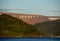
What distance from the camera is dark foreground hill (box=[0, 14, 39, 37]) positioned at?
2541 millimetres

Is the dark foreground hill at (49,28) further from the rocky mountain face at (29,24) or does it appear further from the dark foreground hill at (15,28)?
the dark foreground hill at (15,28)

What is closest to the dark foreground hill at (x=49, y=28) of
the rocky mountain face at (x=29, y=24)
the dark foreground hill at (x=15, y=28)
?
the rocky mountain face at (x=29, y=24)

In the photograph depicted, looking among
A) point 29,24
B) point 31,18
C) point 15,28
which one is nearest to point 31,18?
point 31,18

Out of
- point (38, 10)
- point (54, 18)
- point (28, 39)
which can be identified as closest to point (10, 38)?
A: point (28, 39)

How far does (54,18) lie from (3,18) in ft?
3.10

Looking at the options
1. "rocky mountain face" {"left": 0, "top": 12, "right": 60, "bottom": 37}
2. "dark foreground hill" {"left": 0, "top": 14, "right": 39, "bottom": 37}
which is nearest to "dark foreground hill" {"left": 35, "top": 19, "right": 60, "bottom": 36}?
"rocky mountain face" {"left": 0, "top": 12, "right": 60, "bottom": 37}

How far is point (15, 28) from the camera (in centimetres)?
255

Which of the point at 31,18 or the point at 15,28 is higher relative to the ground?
the point at 31,18

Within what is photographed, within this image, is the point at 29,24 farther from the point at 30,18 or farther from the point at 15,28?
the point at 15,28

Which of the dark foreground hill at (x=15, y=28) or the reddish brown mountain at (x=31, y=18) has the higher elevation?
the reddish brown mountain at (x=31, y=18)

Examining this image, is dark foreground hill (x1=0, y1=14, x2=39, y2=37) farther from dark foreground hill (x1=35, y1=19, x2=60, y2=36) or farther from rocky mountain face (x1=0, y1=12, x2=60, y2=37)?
dark foreground hill (x1=35, y1=19, x2=60, y2=36)

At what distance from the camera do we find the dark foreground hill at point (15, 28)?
254cm

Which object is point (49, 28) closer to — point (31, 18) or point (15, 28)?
point (31, 18)

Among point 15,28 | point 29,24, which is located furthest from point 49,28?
point 15,28
